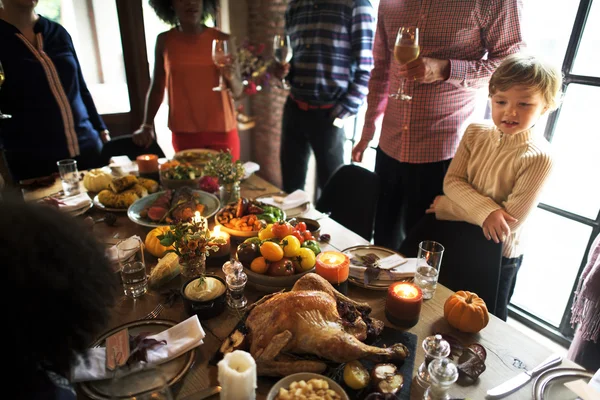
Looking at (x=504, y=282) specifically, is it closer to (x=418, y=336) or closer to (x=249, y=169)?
(x=418, y=336)

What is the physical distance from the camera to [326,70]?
8.06 feet

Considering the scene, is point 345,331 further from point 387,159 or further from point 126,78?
point 126,78

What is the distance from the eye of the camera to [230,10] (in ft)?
11.9

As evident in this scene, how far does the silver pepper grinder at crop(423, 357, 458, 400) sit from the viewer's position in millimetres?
764

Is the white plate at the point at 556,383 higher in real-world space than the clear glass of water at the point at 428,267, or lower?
lower

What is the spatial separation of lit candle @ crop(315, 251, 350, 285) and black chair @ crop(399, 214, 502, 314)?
0.54 metres

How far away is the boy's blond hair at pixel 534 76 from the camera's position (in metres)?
1.30

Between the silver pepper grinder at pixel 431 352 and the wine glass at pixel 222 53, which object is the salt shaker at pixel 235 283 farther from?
the wine glass at pixel 222 53

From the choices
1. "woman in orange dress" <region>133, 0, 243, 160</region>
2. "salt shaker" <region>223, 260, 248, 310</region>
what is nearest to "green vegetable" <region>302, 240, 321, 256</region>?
"salt shaker" <region>223, 260, 248, 310</region>

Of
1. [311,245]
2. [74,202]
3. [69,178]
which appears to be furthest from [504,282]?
[69,178]

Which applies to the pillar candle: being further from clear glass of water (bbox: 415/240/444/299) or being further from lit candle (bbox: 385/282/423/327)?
clear glass of water (bbox: 415/240/444/299)

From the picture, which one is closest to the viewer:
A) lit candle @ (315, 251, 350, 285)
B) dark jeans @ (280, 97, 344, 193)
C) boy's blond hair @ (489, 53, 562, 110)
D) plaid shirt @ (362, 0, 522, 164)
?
lit candle @ (315, 251, 350, 285)

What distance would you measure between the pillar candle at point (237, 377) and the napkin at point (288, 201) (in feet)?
3.14

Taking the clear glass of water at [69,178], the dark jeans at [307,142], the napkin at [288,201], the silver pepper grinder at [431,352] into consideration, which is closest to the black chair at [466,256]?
the napkin at [288,201]
